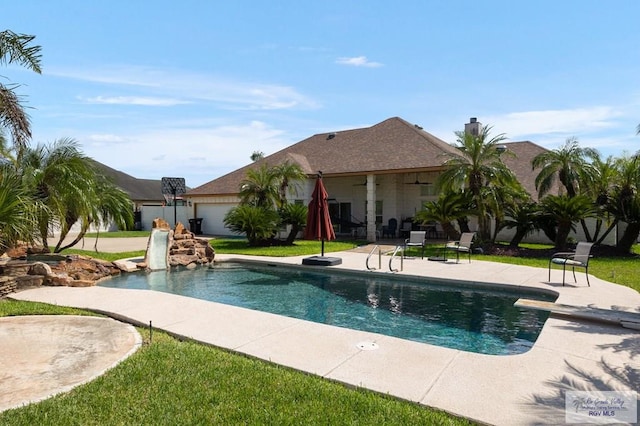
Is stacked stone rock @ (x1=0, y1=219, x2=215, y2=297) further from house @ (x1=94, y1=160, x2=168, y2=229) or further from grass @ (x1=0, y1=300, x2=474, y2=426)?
house @ (x1=94, y1=160, x2=168, y2=229)

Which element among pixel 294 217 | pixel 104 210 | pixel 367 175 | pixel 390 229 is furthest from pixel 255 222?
pixel 390 229

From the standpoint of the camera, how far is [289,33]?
14.5 meters

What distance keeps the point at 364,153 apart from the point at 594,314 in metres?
19.3

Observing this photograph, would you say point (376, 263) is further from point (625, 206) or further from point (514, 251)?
point (625, 206)

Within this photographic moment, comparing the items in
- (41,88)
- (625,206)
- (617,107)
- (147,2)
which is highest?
(147,2)

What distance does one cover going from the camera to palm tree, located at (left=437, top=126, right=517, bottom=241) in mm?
17438

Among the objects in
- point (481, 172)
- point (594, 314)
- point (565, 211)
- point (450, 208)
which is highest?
point (481, 172)

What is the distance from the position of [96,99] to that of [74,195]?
5.04 m

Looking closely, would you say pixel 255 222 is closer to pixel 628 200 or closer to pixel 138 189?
pixel 628 200

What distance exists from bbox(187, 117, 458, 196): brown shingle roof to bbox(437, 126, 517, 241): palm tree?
184 centimetres

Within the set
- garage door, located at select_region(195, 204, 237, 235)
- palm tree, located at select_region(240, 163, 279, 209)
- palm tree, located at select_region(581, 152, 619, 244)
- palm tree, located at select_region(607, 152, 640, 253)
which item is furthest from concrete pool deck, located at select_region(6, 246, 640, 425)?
garage door, located at select_region(195, 204, 237, 235)

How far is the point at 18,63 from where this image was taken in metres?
8.80

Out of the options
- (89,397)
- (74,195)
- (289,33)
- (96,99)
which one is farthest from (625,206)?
(96,99)

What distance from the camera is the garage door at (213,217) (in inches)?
1144
